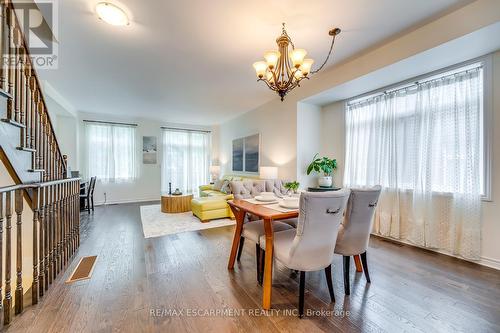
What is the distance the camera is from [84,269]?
2285mm

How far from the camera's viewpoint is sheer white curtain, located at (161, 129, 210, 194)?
6.95m

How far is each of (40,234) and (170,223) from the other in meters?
2.31

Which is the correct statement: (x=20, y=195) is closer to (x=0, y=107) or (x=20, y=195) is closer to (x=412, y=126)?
(x=0, y=107)

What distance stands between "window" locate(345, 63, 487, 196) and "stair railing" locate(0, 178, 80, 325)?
434 cm

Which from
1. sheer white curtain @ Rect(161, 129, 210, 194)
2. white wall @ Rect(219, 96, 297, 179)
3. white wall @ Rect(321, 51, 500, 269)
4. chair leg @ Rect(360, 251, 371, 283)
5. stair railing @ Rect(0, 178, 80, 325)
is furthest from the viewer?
sheer white curtain @ Rect(161, 129, 210, 194)

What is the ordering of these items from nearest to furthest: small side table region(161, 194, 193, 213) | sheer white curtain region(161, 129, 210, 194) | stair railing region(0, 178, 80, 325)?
stair railing region(0, 178, 80, 325) < small side table region(161, 194, 193, 213) < sheer white curtain region(161, 129, 210, 194)

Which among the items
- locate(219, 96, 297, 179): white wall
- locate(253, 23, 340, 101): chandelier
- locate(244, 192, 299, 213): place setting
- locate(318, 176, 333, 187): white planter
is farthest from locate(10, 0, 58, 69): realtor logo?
locate(318, 176, 333, 187): white planter

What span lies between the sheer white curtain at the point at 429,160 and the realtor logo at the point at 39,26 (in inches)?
176

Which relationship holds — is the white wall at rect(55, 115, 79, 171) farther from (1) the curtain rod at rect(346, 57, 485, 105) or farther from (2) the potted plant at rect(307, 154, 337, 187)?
(1) the curtain rod at rect(346, 57, 485, 105)

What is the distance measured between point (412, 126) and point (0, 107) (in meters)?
4.59

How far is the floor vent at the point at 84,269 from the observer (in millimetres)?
2107

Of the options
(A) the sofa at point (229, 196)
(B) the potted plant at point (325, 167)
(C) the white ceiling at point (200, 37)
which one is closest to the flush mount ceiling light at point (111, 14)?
(C) the white ceiling at point (200, 37)

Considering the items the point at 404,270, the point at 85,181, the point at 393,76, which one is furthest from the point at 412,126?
the point at 85,181

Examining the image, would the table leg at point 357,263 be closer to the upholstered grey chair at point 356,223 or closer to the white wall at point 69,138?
the upholstered grey chair at point 356,223
